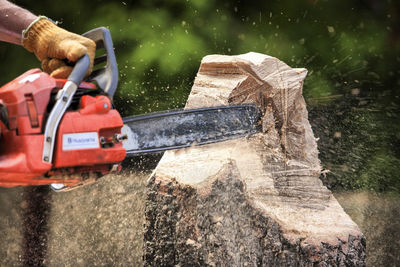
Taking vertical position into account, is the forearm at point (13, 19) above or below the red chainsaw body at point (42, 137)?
above

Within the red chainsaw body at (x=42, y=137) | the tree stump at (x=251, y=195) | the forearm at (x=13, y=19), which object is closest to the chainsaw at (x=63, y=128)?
the red chainsaw body at (x=42, y=137)

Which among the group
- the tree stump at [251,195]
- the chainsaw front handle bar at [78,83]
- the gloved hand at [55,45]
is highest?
the gloved hand at [55,45]

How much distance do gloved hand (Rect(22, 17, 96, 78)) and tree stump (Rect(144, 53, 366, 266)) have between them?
588 mm

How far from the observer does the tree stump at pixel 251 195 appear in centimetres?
149

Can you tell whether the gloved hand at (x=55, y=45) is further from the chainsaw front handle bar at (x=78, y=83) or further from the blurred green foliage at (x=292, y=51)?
the blurred green foliage at (x=292, y=51)

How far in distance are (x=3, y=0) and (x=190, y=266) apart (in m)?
1.17

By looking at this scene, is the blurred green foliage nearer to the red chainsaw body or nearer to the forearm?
the forearm

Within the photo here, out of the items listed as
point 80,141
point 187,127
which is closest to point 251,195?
point 187,127

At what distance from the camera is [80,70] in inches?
46.3

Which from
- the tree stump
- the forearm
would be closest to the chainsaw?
the forearm

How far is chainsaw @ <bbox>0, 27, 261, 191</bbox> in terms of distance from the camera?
1.08 metres

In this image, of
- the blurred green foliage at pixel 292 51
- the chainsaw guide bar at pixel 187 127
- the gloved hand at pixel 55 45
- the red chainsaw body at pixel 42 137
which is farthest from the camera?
the blurred green foliage at pixel 292 51

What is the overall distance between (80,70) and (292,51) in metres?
2.45

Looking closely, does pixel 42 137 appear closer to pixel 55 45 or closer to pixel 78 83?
pixel 78 83
